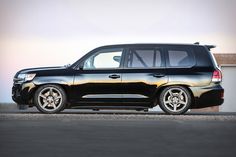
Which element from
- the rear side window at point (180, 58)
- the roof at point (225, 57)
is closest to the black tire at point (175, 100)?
the rear side window at point (180, 58)

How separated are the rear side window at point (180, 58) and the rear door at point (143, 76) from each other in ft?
0.55

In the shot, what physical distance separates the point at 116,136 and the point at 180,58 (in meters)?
4.43

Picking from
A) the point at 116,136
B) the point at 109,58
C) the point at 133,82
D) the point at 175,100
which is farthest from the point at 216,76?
the point at 116,136

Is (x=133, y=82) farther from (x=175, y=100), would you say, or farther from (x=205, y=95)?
(x=205, y=95)

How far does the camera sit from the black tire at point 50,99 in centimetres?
1130

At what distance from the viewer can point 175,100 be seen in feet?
36.7

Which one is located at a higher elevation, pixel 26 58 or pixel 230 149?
pixel 26 58

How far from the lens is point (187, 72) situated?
11320 mm

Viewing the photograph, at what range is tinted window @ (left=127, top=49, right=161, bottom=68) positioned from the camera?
11.5 m

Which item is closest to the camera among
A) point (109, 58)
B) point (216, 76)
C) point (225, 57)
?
point (216, 76)
